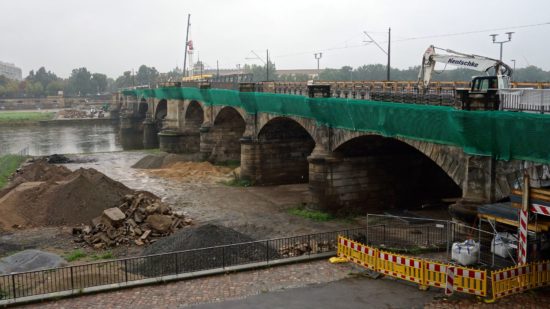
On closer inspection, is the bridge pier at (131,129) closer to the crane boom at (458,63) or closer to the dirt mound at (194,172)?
the dirt mound at (194,172)

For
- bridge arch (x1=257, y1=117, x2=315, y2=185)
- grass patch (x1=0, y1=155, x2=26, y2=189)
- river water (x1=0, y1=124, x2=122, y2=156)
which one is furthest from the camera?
river water (x1=0, y1=124, x2=122, y2=156)

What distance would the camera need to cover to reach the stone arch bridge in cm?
2019

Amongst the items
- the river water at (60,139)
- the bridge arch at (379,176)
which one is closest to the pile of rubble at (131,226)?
the bridge arch at (379,176)

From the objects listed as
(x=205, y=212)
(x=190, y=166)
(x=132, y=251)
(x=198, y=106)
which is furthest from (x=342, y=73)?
(x=132, y=251)

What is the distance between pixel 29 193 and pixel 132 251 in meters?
11.4

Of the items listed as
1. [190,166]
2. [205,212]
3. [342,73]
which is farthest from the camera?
[342,73]

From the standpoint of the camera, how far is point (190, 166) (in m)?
54.9

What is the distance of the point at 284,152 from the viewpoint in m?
46.4

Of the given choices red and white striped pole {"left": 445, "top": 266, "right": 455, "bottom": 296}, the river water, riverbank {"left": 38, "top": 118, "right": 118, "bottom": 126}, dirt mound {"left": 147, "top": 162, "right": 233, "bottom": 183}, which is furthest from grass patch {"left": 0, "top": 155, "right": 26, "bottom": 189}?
riverbank {"left": 38, "top": 118, "right": 118, "bottom": 126}

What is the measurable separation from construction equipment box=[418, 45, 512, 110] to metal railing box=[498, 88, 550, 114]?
0.29 metres

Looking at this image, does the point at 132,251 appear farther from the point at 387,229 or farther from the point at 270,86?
the point at 270,86

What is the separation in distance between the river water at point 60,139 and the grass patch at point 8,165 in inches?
594

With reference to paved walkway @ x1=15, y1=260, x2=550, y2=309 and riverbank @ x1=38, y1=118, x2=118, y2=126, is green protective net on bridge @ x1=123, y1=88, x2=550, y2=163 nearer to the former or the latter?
paved walkway @ x1=15, y1=260, x2=550, y2=309

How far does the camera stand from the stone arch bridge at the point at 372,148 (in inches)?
795
